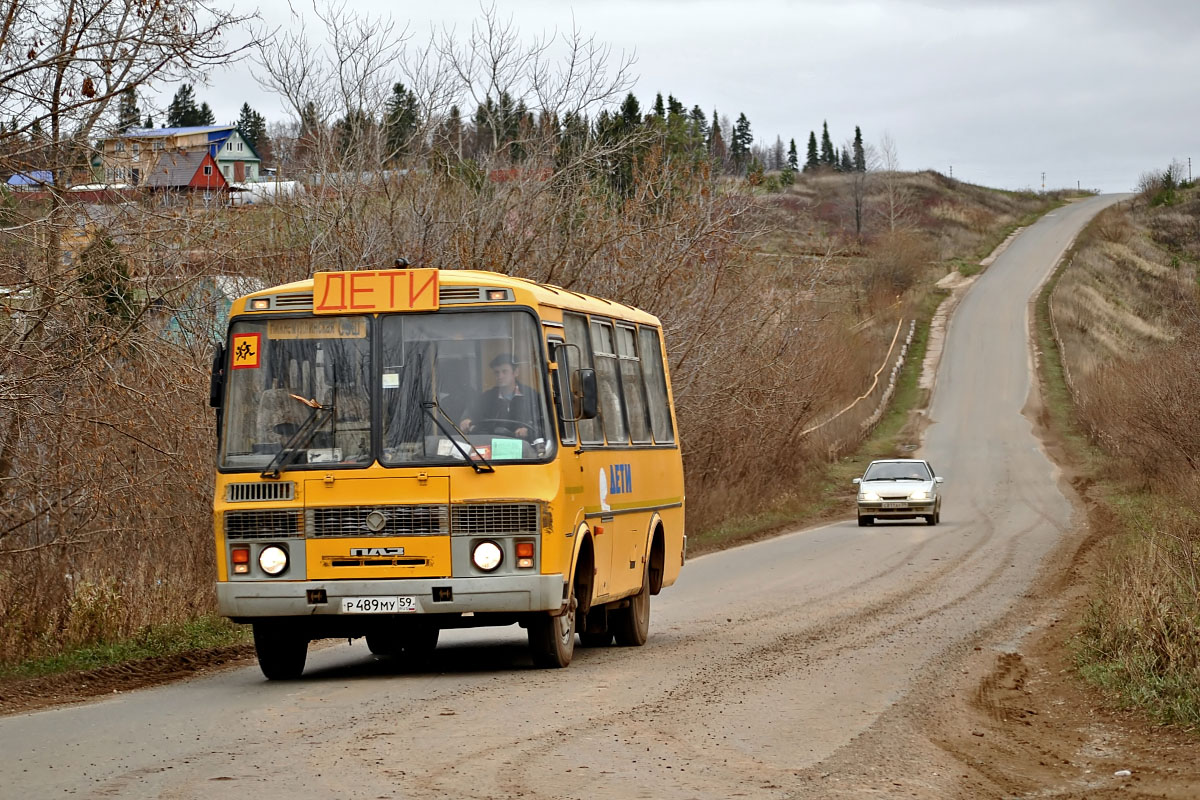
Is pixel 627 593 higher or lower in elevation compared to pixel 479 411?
lower

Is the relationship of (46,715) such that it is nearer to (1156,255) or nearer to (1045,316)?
(1045,316)

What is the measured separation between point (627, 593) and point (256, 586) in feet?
12.8

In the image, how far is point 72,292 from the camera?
13438mm

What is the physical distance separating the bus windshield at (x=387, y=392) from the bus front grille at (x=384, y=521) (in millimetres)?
343

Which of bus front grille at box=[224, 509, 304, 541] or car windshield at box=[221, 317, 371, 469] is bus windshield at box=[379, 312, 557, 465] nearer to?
car windshield at box=[221, 317, 371, 469]

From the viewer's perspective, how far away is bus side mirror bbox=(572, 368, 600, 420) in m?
12.4

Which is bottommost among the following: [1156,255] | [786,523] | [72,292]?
[786,523]

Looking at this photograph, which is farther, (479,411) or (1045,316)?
(1045,316)

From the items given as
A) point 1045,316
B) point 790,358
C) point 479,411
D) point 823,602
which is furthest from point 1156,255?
point 479,411

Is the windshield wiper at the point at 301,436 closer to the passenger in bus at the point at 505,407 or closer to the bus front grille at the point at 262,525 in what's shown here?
the bus front grille at the point at 262,525

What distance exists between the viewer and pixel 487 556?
11.8 metres

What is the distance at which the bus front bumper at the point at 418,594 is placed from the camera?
11.7 meters

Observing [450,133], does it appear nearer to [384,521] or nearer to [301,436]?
[301,436]

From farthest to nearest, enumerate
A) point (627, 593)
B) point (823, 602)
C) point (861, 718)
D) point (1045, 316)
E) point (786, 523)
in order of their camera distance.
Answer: point (1045, 316) < point (786, 523) < point (823, 602) < point (627, 593) < point (861, 718)
